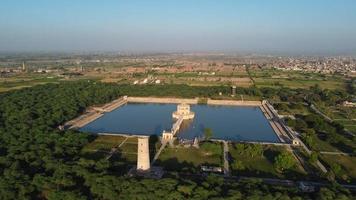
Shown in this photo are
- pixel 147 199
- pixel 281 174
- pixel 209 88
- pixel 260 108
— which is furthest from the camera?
pixel 209 88

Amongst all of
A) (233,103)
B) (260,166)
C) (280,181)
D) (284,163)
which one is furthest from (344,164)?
(233,103)

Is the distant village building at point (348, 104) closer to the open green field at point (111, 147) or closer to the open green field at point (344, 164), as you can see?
the open green field at point (344, 164)

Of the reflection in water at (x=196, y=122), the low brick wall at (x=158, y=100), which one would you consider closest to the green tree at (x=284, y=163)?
the reflection in water at (x=196, y=122)

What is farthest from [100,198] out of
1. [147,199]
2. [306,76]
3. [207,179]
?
[306,76]

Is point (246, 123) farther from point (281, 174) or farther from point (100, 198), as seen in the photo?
point (100, 198)

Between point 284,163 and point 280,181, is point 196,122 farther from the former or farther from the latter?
point 280,181

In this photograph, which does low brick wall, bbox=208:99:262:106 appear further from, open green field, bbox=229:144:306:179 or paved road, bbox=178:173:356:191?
paved road, bbox=178:173:356:191
